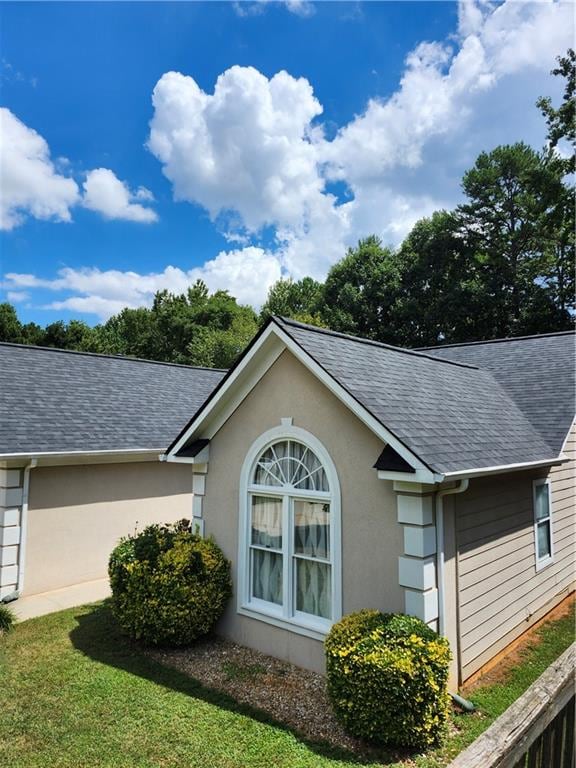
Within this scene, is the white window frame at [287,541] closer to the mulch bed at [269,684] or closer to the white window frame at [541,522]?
the mulch bed at [269,684]

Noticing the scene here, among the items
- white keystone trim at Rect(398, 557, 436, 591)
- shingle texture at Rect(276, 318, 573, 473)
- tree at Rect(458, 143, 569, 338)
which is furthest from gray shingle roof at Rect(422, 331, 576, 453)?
tree at Rect(458, 143, 569, 338)

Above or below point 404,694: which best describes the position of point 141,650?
below

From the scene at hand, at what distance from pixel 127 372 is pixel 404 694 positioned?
526 inches

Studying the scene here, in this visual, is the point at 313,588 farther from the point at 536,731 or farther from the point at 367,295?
the point at 367,295

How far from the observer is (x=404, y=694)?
4.63m

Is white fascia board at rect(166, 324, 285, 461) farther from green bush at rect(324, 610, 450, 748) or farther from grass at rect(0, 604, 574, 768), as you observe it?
green bush at rect(324, 610, 450, 748)

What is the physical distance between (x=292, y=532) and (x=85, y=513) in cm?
592

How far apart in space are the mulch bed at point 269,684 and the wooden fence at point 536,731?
2.97 m

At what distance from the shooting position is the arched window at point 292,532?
653cm

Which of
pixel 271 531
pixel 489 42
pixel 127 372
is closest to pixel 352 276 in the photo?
pixel 127 372

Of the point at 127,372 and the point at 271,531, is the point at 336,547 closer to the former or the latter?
the point at 271,531

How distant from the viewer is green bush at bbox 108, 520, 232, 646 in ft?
22.9

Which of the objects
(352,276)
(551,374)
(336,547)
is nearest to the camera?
(336,547)

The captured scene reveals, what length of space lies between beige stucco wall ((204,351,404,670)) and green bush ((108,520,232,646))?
1.20 ft
